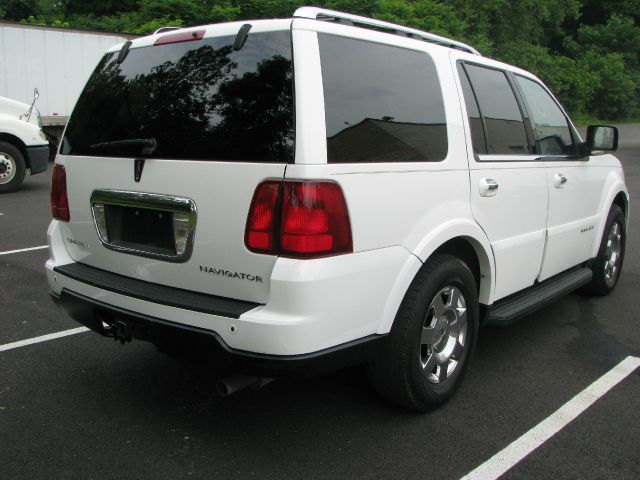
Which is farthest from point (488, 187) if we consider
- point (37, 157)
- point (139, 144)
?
point (37, 157)

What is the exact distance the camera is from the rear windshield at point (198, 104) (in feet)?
8.60

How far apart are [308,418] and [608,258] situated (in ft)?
11.2

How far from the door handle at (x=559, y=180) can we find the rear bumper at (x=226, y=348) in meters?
2.04

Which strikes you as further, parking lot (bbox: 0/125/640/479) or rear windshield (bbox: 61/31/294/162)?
parking lot (bbox: 0/125/640/479)

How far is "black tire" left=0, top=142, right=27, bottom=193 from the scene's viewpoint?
1061 cm

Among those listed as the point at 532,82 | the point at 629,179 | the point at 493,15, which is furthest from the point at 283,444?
the point at 493,15

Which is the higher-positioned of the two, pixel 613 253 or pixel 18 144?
pixel 18 144

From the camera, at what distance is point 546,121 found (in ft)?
14.6

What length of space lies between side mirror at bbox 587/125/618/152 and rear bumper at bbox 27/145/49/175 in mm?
9166

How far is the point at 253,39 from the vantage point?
2738 millimetres

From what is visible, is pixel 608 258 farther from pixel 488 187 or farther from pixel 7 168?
pixel 7 168

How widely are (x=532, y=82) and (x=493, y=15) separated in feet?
103

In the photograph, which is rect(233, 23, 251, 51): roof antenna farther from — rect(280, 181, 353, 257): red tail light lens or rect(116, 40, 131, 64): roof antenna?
rect(116, 40, 131, 64): roof antenna

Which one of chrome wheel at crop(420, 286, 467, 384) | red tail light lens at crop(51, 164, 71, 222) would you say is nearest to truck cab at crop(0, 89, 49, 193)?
red tail light lens at crop(51, 164, 71, 222)
